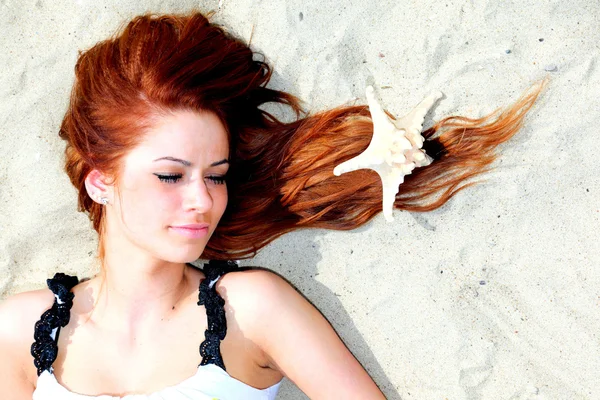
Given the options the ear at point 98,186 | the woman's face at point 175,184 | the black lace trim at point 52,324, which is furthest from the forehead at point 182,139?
the black lace trim at point 52,324

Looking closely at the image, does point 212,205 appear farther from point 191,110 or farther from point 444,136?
point 444,136

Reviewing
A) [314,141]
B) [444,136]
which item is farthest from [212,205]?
[444,136]

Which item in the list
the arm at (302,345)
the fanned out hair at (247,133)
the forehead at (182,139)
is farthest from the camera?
the arm at (302,345)

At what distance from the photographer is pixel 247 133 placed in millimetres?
3348

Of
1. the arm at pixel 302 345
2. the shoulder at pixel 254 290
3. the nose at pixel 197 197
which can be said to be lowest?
the arm at pixel 302 345

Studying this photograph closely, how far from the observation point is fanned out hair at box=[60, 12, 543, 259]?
2.89 meters

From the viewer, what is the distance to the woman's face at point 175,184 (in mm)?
2799

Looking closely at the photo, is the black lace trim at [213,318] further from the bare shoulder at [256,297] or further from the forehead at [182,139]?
the forehead at [182,139]

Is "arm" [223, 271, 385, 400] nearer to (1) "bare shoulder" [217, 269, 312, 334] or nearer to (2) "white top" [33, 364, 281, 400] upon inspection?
(1) "bare shoulder" [217, 269, 312, 334]

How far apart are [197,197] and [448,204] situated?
1462 millimetres

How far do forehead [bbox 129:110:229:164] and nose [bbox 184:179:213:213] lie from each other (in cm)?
11

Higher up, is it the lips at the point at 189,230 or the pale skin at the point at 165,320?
the lips at the point at 189,230

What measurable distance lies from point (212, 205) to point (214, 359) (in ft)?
2.75

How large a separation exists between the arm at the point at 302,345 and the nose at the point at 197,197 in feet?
2.03
